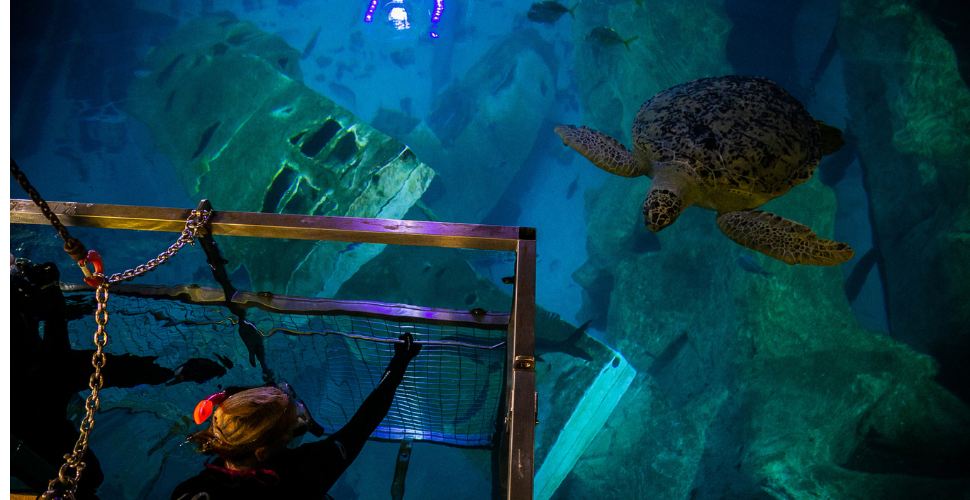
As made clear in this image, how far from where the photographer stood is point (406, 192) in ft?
12.6

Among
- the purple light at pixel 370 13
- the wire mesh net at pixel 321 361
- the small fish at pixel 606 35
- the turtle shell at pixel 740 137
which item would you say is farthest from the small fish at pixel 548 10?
the wire mesh net at pixel 321 361

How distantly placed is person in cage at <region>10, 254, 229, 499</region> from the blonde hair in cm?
63

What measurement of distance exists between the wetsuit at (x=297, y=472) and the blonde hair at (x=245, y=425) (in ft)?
0.19

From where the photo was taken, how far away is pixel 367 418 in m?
1.24

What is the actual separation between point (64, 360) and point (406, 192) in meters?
2.71

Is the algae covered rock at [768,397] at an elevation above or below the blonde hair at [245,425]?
below

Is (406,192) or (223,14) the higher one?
(223,14)

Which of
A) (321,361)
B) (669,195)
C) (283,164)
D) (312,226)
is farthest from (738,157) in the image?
(283,164)

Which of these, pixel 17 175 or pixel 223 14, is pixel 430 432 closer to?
pixel 17 175

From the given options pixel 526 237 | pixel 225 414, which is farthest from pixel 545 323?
pixel 225 414

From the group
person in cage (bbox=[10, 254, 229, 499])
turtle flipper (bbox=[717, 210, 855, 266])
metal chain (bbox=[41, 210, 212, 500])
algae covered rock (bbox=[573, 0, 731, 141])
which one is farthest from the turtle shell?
person in cage (bbox=[10, 254, 229, 499])

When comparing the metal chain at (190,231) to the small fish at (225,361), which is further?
the small fish at (225,361)

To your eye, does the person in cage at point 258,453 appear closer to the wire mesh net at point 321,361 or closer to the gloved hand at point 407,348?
the gloved hand at point 407,348

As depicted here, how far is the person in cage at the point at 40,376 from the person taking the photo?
3.99ft
